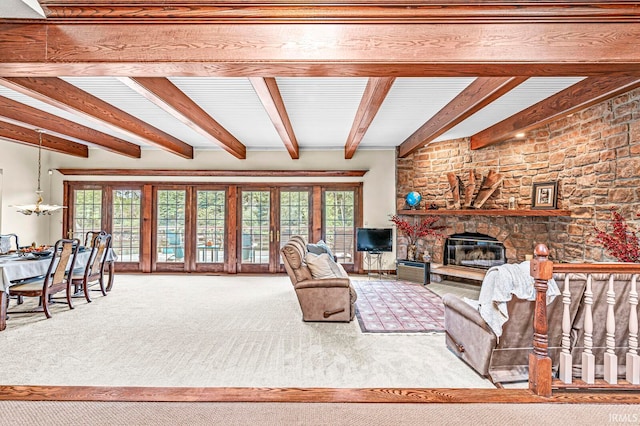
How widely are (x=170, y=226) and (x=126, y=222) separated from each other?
3.25 ft

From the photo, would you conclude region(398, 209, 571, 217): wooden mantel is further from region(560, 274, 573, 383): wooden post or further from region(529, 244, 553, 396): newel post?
region(529, 244, 553, 396): newel post

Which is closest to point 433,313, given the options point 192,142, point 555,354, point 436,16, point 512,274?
point 555,354

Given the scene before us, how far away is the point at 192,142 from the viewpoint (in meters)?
6.72

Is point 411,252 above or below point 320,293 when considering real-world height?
above

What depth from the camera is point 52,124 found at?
4.73 m

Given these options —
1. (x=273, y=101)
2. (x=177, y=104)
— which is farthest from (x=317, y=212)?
(x=177, y=104)

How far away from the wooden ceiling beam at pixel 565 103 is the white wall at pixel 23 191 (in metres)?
8.98

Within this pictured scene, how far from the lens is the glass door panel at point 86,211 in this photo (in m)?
7.23

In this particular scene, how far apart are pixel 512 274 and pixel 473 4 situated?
1.93 meters

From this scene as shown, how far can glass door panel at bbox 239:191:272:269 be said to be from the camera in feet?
24.0

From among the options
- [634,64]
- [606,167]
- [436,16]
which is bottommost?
[606,167]

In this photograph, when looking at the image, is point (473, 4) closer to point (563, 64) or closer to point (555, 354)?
point (563, 64)

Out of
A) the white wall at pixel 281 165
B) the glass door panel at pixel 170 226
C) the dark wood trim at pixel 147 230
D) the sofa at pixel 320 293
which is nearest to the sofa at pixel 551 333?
the sofa at pixel 320 293

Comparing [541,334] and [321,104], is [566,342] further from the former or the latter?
[321,104]
